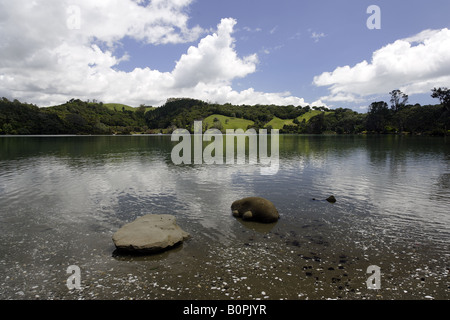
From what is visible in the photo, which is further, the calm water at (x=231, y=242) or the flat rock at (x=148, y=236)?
the flat rock at (x=148, y=236)

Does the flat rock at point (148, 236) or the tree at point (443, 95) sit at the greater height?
the tree at point (443, 95)

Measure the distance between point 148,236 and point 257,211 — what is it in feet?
28.0

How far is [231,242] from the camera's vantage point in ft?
52.5

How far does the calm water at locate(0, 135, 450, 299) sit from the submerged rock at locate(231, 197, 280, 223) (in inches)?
33.2

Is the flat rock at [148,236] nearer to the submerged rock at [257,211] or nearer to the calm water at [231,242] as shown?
the calm water at [231,242]

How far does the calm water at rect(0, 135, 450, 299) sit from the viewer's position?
11.2 m

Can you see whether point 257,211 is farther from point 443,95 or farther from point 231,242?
point 443,95

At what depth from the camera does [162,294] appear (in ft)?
35.3

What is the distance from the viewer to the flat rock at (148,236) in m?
14.4

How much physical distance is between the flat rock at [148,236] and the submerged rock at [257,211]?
5.45 metres

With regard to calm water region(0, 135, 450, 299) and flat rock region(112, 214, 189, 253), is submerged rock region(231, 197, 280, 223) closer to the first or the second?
calm water region(0, 135, 450, 299)

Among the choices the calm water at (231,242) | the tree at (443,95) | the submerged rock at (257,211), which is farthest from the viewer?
the tree at (443,95)

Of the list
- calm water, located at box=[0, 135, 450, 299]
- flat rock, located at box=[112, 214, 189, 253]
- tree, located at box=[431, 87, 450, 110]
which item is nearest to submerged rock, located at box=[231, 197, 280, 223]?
calm water, located at box=[0, 135, 450, 299]

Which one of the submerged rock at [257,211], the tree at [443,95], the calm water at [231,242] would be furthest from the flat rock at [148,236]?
the tree at [443,95]
